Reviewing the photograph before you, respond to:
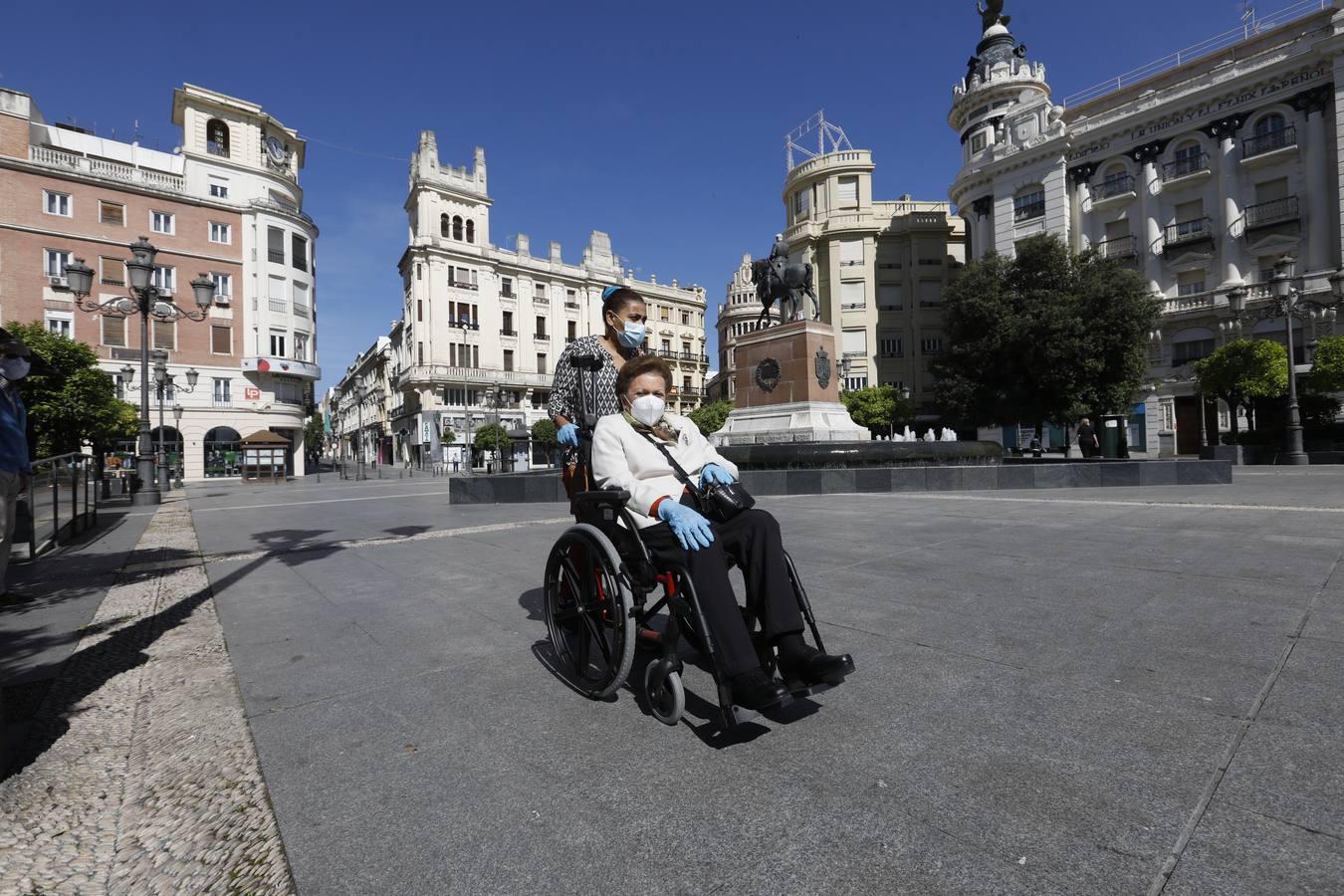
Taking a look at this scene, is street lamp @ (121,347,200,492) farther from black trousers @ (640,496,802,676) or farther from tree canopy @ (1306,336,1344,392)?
tree canopy @ (1306,336,1344,392)

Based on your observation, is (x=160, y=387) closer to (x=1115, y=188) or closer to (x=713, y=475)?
(x=713, y=475)

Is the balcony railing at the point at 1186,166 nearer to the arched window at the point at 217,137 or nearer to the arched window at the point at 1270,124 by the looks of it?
the arched window at the point at 1270,124

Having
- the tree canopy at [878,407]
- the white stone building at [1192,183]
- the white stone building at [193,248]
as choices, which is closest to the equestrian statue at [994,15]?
→ the white stone building at [1192,183]

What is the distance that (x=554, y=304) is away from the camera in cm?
5544

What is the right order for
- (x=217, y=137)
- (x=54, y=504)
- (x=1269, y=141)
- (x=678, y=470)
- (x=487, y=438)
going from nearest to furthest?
(x=678, y=470) → (x=54, y=504) → (x=1269, y=141) → (x=217, y=137) → (x=487, y=438)

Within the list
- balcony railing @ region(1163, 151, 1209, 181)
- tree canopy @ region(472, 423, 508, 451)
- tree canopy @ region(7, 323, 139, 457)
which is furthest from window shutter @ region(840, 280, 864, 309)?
A: tree canopy @ region(7, 323, 139, 457)

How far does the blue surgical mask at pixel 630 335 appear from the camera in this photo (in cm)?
373

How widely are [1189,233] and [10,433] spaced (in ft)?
140

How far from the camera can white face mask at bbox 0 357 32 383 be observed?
13.8 ft

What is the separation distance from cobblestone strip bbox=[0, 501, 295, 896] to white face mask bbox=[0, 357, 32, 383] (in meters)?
2.00

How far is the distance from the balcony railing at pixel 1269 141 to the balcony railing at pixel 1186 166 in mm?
1452

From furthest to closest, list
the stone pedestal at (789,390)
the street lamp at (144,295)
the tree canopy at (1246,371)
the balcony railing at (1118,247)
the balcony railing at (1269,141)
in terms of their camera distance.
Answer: the balcony railing at (1118,247), the balcony railing at (1269,141), the tree canopy at (1246,371), the stone pedestal at (789,390), the street lamp at (144,295)

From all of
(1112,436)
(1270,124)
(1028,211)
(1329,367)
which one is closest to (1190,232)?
(1270,124)

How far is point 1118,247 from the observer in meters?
33.8
